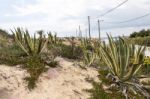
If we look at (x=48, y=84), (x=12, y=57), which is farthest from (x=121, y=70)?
(x=12, y=57)

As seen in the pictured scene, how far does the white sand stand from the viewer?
23.0ft

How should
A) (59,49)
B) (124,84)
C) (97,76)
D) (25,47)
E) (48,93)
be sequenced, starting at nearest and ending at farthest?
(48,93) < (124,84) < (97,76) < (25,47) < (59,49)

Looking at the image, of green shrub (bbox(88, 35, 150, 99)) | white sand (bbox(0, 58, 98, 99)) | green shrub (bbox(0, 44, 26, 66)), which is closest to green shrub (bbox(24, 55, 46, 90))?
white sand (bbox(0, 58, 98, 99))

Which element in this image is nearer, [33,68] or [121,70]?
[33,68]

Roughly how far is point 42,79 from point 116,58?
162 centimetres

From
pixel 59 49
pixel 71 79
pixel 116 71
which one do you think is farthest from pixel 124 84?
pixel 59 49

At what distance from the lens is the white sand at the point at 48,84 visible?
7.01 meters

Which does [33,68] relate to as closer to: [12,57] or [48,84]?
[48,84]

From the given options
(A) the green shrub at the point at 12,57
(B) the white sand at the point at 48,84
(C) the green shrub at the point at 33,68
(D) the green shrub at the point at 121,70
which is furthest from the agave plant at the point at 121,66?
(A) the green shrub at the point at 12,57

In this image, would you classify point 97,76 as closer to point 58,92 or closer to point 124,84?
point 124,84

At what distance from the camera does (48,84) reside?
740 cm

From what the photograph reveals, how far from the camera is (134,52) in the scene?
340 inches

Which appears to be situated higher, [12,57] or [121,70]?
[12,57]

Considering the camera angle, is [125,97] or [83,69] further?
[83,69]
